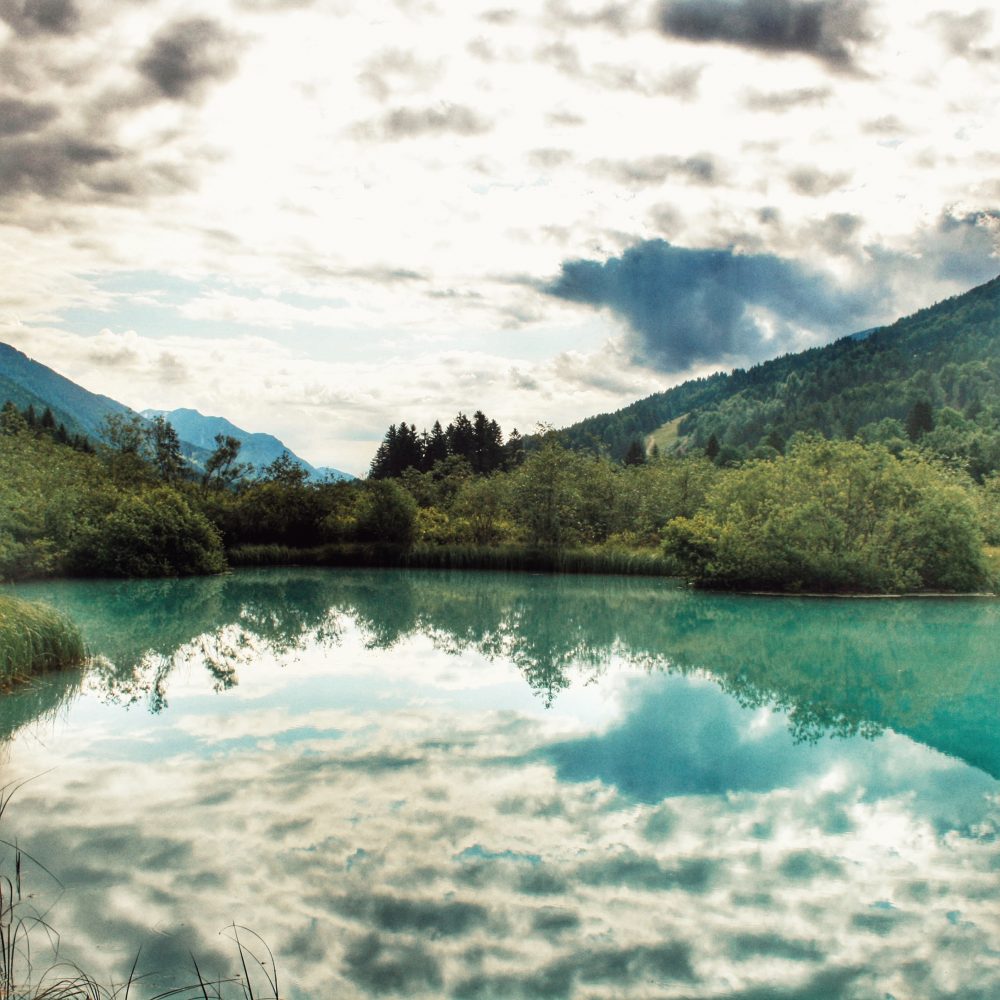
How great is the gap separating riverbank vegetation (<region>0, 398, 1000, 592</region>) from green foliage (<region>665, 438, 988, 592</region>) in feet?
0.14

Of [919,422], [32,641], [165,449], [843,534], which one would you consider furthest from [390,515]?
[919,422]

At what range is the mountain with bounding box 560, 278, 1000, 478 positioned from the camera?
8550 cm

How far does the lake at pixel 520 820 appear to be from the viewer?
15.0 feet

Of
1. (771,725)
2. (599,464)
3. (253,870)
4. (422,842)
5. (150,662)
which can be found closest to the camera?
(253,870)

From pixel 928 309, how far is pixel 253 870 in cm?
16285

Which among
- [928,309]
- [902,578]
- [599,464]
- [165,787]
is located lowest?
[165,787]

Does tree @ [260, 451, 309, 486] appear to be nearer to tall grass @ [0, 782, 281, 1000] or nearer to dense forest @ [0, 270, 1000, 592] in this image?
dense forest @ [0, 270, 1000, 592]

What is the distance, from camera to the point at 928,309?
14788cm

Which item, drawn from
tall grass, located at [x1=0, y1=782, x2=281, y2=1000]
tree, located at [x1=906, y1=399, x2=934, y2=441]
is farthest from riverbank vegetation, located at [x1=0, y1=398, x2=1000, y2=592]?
tree, located at [x1=906, y1=399, x2=934, y2=441]

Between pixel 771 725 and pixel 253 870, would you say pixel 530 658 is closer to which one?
pixel 771 725

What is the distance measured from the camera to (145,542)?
26.7m

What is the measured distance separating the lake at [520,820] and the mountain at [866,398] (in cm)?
6108

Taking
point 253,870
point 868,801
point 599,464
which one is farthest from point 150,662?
point 599,464

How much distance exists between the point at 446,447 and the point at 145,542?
48.5 meters
